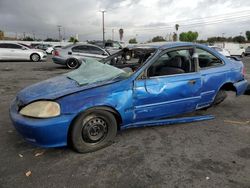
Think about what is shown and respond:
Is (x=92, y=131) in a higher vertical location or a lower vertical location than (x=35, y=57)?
lower

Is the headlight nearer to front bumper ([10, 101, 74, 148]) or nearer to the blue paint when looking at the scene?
front bumper ([10, 101, 74, 148])

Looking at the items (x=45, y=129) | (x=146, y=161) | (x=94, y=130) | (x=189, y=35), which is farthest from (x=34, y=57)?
(x=189, y=35)

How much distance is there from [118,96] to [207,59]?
2252mm

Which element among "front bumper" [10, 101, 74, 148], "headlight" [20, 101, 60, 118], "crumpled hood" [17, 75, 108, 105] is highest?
"crumpled hood" [17, 75, 108, 105]

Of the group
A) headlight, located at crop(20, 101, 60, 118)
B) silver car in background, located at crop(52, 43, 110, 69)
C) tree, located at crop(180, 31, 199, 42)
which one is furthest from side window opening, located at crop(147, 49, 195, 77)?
tree, located at crop(180, 31, 199, 42)

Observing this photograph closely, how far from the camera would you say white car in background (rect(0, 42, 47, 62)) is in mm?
16891

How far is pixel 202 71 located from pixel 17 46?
650 inches

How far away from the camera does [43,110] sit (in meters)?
2.95

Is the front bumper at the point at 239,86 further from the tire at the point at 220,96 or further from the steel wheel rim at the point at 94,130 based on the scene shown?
the steel wheel rim at the point at 94,130

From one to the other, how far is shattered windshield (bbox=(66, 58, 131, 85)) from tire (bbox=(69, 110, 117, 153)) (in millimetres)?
515

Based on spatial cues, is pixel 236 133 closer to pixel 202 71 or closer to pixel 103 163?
pixel 202 71

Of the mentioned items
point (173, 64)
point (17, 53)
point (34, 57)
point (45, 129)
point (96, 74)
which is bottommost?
point (45, 129)

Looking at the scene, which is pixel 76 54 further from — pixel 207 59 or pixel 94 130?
pixel 94 130

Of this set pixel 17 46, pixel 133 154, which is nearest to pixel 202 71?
pixel 133 154
